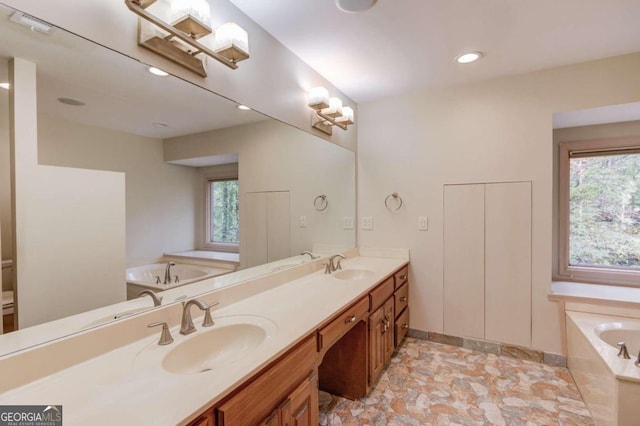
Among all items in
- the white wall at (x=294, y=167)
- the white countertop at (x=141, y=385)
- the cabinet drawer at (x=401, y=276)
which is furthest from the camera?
the cabinet drawer at (x=401, y=276)

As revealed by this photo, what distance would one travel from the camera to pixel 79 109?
1065mm

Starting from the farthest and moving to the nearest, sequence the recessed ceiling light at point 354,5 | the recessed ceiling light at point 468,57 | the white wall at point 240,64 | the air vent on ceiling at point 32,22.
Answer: the recessed ceiling light at point 468,57
the recessed ceiling light at point 354,5
the white wall at point 240,64
the air vent on ceiling at point 32,22

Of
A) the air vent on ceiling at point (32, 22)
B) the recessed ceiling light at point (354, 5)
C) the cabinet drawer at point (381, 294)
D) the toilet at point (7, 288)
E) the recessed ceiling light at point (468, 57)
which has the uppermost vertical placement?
the recessed ceiling light at point (468, 57)

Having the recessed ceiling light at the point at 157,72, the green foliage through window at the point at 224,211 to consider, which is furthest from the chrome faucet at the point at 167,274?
the recessed ceiling light at the point at 157,72

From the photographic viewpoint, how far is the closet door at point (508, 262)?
7.95 feet

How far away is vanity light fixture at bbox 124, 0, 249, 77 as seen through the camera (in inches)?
43.6

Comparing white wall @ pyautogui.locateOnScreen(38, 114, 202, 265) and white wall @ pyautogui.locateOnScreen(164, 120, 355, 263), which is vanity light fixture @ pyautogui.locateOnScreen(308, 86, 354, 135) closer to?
white wall @ pyautogui.locateOnScreen(164, 120, 355, 263)

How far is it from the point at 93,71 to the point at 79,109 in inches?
5.8

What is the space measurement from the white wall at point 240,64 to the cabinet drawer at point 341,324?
1.28 meters

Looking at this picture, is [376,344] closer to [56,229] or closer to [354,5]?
[56,229]

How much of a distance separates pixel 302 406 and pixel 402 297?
1650mm

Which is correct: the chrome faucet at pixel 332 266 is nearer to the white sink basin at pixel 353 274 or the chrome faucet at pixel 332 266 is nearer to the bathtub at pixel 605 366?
the white sink basin at pixel 353 274

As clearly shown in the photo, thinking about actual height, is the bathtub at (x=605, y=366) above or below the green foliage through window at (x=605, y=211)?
below

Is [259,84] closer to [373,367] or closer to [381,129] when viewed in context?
[381,129]
